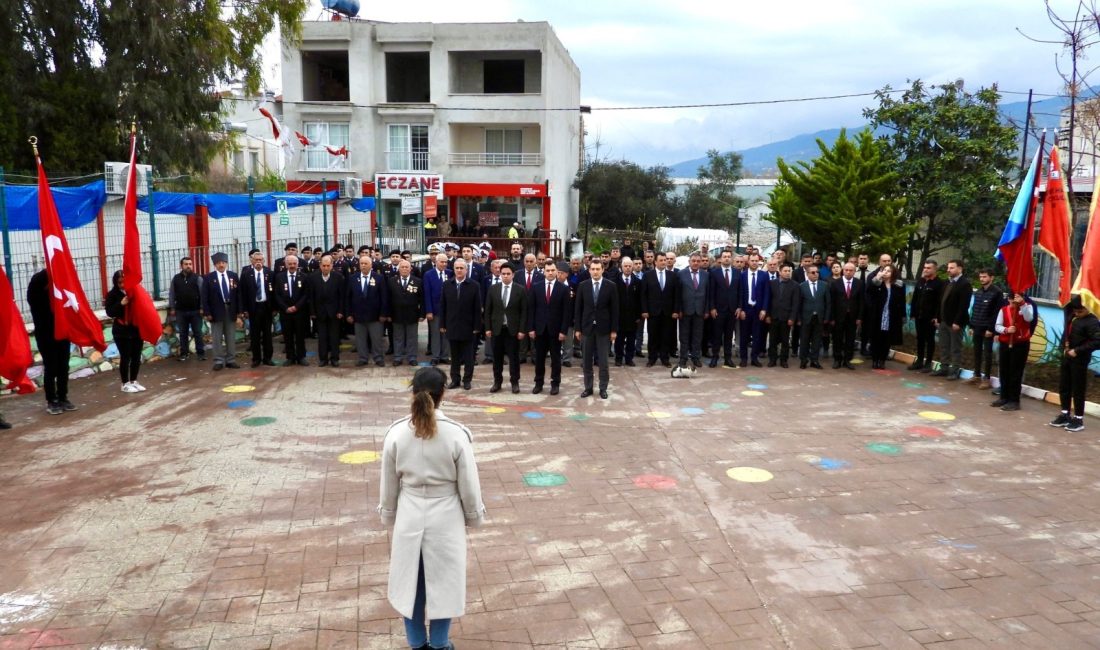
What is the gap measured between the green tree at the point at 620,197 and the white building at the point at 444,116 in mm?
4517

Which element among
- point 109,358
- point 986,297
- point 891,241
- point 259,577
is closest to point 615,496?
point 259,577

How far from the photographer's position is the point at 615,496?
7.03m

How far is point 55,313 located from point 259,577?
17.7 ft

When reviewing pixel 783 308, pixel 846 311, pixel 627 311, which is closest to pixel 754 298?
pixel 783 308

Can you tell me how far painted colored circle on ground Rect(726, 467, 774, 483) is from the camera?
7.54 meters

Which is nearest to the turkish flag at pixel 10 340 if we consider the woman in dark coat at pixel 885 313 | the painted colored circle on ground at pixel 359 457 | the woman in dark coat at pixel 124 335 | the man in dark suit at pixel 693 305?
the woman in dark coat at pixel 124 335

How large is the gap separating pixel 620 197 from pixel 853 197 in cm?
2234

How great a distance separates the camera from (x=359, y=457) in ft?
26.2

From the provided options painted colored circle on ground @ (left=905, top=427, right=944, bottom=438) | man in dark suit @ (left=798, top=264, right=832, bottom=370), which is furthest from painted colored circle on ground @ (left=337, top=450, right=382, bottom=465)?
man in dark suit @ (left=798, top=264, right=832, bottom=370)

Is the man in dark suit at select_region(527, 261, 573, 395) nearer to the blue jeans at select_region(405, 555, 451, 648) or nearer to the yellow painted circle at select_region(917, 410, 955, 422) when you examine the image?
the yellow painted circle at select_region(917, 410, 955, 422)

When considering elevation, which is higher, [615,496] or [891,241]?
[891,241]

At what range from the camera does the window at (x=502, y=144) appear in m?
35.9

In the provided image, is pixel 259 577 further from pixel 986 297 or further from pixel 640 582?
pixel 986 297

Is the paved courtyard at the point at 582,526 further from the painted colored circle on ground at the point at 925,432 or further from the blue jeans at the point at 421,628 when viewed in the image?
the blue jeans at the point at 421,628
